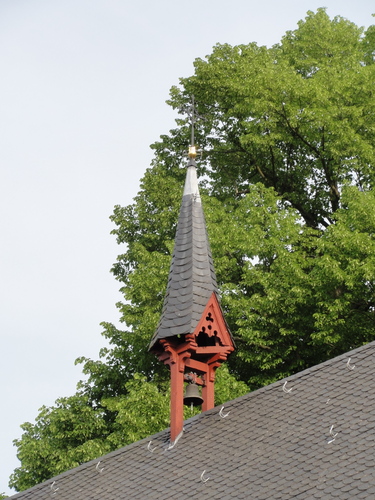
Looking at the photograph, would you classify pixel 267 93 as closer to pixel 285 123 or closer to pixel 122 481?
pixel 285 123

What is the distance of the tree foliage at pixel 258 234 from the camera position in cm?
2417

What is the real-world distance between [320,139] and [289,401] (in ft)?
55.3

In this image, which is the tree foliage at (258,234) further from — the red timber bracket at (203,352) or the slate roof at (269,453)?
the slate roof at (269,453)

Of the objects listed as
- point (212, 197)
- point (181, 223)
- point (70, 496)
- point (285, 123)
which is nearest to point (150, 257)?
point (212, 197)

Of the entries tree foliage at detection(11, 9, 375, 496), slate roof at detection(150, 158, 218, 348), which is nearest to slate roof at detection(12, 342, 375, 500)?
slate roof at detection(150, 158, 218, 348)

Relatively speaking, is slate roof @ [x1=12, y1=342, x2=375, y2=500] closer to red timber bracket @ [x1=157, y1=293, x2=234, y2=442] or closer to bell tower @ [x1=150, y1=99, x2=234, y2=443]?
bell tower @ [x1=150, y1=99, x2=234, y2=443]

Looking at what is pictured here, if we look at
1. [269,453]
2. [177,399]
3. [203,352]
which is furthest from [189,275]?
[269,453]

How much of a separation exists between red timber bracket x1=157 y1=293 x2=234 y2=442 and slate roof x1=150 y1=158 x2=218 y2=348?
142 mm

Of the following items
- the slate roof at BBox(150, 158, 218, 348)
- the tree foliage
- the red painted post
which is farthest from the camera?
the tree foliage

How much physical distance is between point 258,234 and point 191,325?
11140 mm

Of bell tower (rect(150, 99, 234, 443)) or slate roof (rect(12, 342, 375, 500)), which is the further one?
bell tower (rect(150, 99, 234, 443))

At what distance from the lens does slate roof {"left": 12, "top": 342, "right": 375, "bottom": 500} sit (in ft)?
37.2

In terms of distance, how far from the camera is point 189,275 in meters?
16.5

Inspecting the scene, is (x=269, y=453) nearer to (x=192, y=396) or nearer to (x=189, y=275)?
(x=192, y=396)
